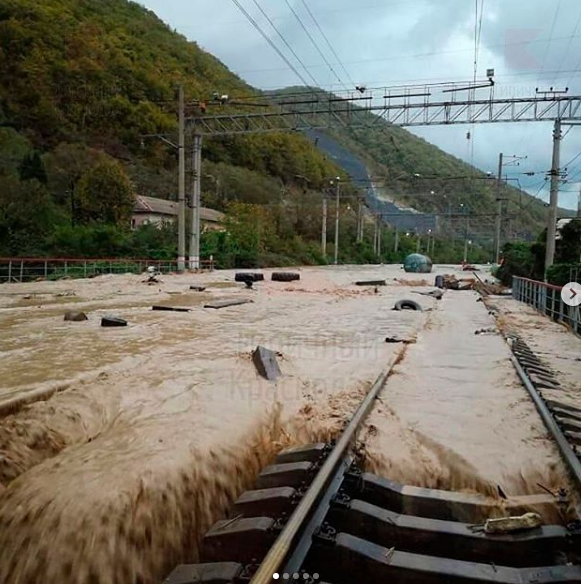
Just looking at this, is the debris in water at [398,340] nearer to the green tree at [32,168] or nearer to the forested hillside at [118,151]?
the forested hillside at [118,151]

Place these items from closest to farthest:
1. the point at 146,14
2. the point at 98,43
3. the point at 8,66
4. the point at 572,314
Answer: the point at 572,314, the point at 8,66, the point at 98,43, the point at 146,14

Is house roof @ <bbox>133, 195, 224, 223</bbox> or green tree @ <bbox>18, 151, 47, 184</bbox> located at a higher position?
green tree @ <bbox>18, 151, 47, 184</bbox>

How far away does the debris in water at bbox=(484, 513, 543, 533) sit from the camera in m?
3.64

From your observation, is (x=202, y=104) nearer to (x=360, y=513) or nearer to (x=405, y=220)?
(x=360, y=513)

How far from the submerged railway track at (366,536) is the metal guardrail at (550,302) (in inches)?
400

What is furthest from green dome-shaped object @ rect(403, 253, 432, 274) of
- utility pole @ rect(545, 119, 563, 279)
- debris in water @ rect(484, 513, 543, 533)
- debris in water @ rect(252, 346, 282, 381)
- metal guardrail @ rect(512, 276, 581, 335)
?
debris in water @ rect(484, 513, 543, 533)

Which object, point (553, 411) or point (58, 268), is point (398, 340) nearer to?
point (553, 411)

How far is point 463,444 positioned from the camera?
5.40 metres

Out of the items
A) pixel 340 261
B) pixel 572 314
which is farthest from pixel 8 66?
pixel 572 314

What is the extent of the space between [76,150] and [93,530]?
62334mm

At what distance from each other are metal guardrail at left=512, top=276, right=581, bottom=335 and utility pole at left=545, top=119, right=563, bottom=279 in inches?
63.2

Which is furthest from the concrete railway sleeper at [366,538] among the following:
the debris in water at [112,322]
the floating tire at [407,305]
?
the floating tire at [407,305]

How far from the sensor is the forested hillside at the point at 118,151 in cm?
4581

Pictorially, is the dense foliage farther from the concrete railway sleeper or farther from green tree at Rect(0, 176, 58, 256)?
green tree at Rect(0, 176, 58, 256)
